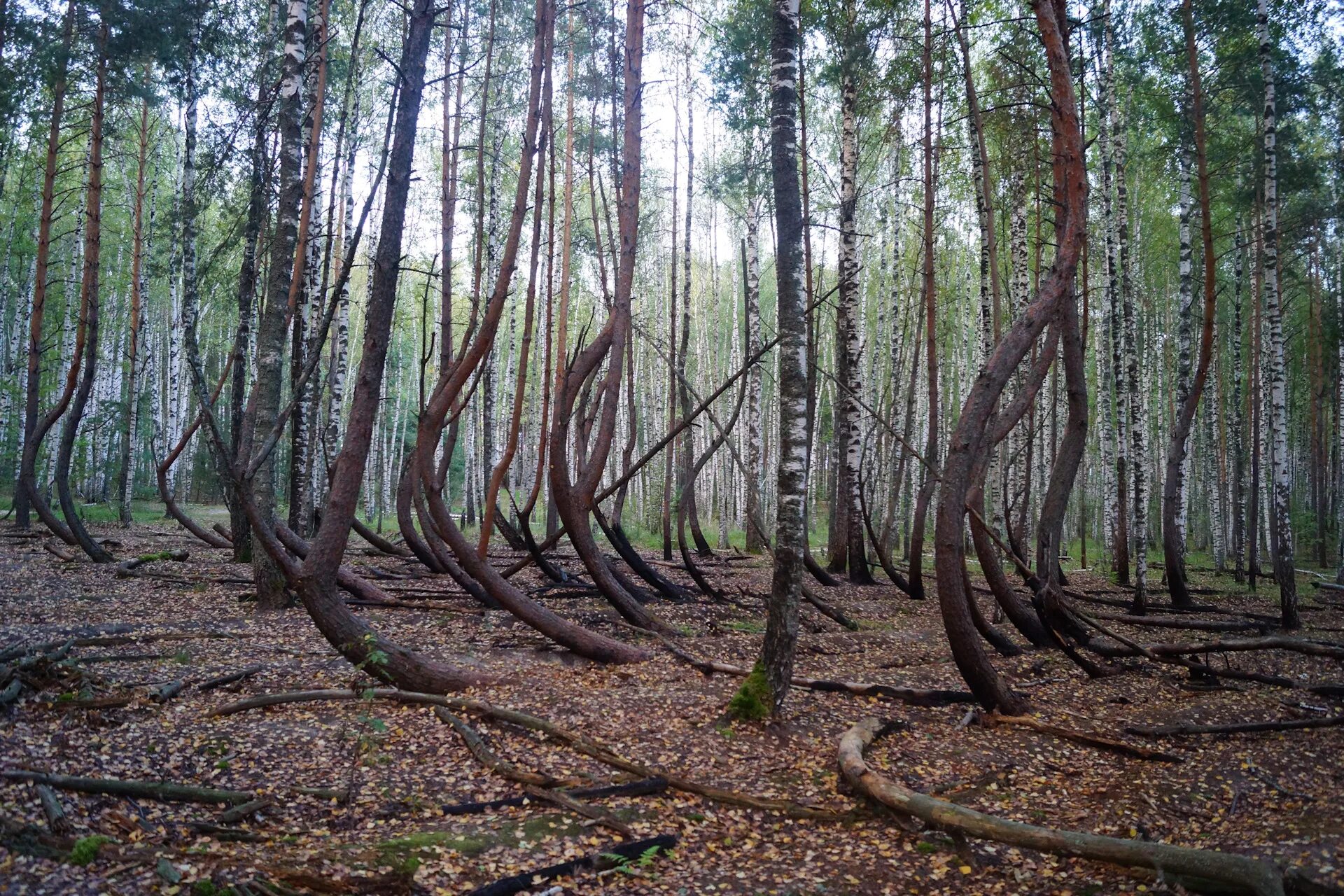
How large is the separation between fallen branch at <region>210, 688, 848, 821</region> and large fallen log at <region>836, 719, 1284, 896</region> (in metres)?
0.33

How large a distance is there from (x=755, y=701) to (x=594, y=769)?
1.46m

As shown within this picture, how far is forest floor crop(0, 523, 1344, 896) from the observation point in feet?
12.8

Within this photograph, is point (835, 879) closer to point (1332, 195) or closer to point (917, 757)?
point (917, 757)

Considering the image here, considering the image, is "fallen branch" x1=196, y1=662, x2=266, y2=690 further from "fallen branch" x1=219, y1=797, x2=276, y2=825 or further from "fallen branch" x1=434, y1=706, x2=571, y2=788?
"fallen branch" x1=219, y1=797, x2=276, y2=825

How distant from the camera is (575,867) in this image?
3994mm

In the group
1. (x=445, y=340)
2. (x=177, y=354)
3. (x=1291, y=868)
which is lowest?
(x=1291, y=868)

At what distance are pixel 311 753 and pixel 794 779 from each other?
3.11m

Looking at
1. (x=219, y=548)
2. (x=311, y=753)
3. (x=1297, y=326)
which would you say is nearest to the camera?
(x=311, y=753)

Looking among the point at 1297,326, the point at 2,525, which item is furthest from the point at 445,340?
the point at 1297,326

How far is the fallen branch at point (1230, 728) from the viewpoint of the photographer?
6.36 meters

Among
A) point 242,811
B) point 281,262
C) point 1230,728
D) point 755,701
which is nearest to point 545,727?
point 755,701

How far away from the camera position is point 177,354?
Result: 78.7ft

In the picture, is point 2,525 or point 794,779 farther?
point 2,525

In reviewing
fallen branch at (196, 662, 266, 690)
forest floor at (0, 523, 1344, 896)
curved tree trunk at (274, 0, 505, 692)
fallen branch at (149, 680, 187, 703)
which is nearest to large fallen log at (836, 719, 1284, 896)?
forest floor at (0, 523, 1344, 896)
